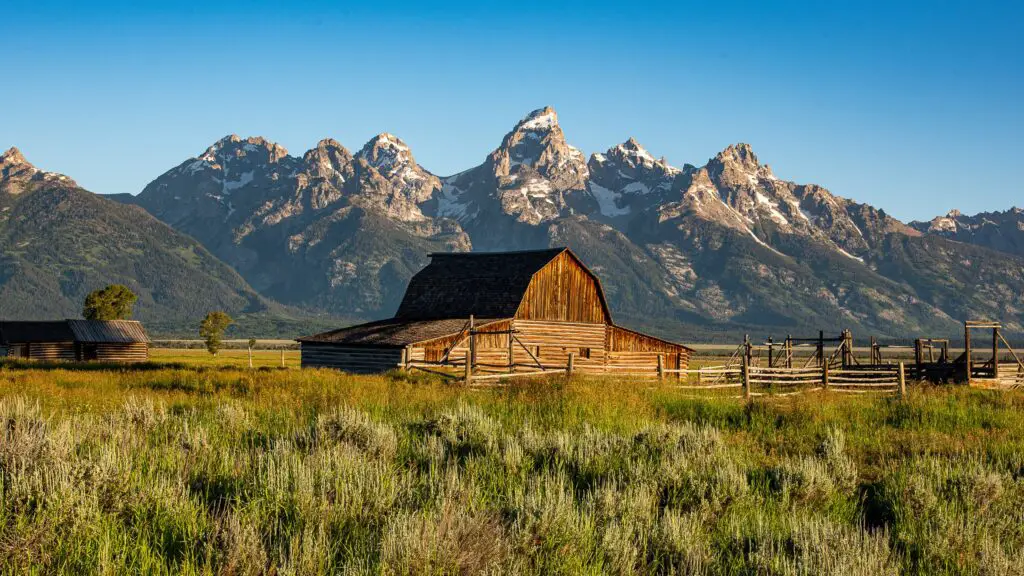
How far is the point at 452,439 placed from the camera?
1195 centimetres

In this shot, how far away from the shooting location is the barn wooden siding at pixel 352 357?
38406mm

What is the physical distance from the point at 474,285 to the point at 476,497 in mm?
38375

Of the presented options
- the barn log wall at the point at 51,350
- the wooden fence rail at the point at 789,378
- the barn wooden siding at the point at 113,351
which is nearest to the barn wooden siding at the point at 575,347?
the wooden fence rail at the point at 789,378

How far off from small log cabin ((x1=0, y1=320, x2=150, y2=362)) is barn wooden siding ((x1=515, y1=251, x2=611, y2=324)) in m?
30.7

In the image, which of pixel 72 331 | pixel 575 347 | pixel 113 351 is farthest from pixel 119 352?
pixel 575 347

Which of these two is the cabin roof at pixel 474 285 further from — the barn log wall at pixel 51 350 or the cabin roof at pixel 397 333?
the barn log wall at pixel 51 350

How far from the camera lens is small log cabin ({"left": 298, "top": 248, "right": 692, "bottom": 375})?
1559 inches

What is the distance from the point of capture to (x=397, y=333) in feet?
134

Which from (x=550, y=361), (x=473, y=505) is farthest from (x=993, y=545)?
(x=550, y=361)

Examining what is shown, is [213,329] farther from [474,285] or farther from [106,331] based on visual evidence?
[474,285]

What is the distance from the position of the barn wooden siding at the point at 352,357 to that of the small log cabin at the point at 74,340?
23347 mm

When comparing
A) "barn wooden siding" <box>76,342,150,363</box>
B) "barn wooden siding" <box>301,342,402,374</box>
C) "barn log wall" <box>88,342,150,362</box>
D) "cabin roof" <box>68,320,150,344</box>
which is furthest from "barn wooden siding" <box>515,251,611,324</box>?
"cabin roof" <box>68,320,150,344</box>

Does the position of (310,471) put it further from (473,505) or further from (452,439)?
(452,439)

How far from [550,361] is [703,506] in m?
35.4
